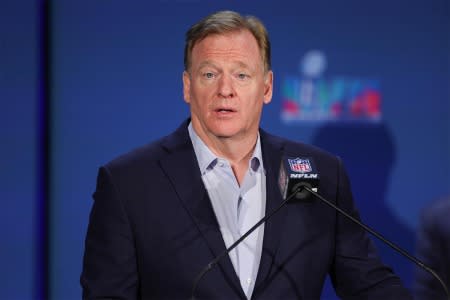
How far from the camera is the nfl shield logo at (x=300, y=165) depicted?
1.76 meters

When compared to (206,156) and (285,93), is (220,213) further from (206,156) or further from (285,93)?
(285,93)

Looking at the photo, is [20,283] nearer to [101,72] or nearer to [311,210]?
[101,72]

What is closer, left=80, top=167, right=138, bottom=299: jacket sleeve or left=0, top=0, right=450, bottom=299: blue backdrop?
left=80, top=167, right=138, bottom=299: jacket sleeve

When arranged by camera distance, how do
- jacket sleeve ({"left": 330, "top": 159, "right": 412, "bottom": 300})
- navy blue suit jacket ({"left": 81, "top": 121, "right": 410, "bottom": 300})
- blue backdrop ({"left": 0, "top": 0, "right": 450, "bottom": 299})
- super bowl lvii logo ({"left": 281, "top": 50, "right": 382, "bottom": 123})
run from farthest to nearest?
super bowl lvii logo ({"left": 281, "top": 50, "right": 382, "bottom": 123}) < blue backdrop ({"left": 0, "top": 0, "right": 450, "bottom": 299}) < jacket sleeve ({"left": 330, "top": 159, "right": 412, "bottom": 300}) < navy blue suit jacket ({"left": 81, "top": 121, "right": 410, "bottom": 300})

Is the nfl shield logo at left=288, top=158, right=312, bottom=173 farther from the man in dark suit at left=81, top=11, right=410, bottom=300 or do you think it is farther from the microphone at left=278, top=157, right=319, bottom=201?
the man in dark suit at left=81, top=11, right=410, bottom=300

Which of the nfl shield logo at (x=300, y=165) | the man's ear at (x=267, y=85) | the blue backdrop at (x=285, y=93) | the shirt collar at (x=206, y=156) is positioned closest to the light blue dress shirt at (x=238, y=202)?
the shirt collar at (x=206, y=156)

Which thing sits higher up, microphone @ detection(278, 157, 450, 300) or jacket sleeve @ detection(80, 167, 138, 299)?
microphone @ detection(278, 157, 450, 300)

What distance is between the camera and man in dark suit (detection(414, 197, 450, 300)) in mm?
1859

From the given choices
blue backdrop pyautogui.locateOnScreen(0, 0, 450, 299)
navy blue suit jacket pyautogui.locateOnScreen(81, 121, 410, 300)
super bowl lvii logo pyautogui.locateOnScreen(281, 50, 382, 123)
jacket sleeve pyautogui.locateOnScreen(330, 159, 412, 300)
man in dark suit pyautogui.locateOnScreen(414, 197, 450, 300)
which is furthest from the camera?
super bowl lvii logo pyautogui.locateOnScreen(281, 50, 382, 123)

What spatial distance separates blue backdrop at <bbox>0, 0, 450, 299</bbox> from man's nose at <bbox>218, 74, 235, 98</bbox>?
1.12 meters

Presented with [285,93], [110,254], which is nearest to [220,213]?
[110,254]

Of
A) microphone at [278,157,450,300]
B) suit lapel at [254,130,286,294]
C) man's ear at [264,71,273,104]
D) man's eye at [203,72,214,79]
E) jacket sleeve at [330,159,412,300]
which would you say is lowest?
jacket sleeve at [330,159,412,300]

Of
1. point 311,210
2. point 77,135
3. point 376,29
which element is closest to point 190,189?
point 311,210

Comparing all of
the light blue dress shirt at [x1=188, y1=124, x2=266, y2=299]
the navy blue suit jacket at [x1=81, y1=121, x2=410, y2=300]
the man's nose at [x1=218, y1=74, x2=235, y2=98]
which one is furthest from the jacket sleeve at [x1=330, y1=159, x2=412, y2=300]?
the man's nose at [x1=218, y1=74, x2=235, y2=98]
